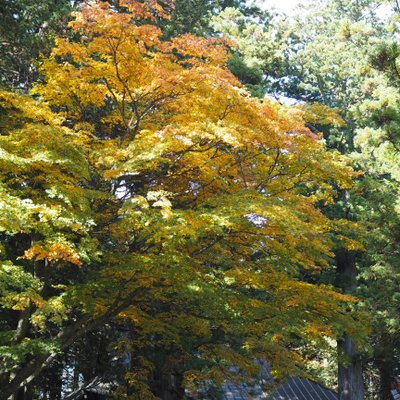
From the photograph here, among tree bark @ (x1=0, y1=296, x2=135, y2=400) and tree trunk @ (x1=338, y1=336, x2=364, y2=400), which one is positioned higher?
tree trunk @ (x1=338, y1=336, x2=364, y2=400)

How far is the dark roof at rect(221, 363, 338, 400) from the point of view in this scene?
15.0 meters

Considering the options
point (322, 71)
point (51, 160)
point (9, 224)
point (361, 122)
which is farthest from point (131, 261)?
point (322, 71)

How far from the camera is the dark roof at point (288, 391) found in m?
15.0

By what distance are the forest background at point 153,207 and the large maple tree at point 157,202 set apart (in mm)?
38

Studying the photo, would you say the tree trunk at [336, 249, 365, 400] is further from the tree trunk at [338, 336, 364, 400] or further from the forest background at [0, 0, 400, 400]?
the forest background at [0, 0, 400, 400]

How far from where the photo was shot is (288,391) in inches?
662

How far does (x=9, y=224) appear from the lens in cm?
530

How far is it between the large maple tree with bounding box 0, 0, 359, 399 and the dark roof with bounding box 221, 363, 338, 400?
4.99 m

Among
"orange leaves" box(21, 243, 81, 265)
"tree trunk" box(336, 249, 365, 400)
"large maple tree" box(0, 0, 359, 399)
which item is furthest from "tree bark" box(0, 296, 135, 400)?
"tree trunk" box(336, 249, 365, 400)

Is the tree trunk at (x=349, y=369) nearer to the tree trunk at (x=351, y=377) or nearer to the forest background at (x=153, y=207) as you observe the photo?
the tree trunk at (x=351, y=377)

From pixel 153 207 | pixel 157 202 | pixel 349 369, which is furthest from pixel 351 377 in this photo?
pixel 157 202

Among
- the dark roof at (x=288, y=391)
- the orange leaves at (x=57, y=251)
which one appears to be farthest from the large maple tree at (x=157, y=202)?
the dark roof at (x=288, y=391)

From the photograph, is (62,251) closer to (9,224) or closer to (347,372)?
(9,224)

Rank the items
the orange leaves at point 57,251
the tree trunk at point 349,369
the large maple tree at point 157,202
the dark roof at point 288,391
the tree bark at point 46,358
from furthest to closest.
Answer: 1. the tree trunk at point 349,369
2. the dark roof at point 288,391
3. the tree bark at point 46,358
4. the large maple tree at point 157,202
5. the orange leaves at point 57,251
